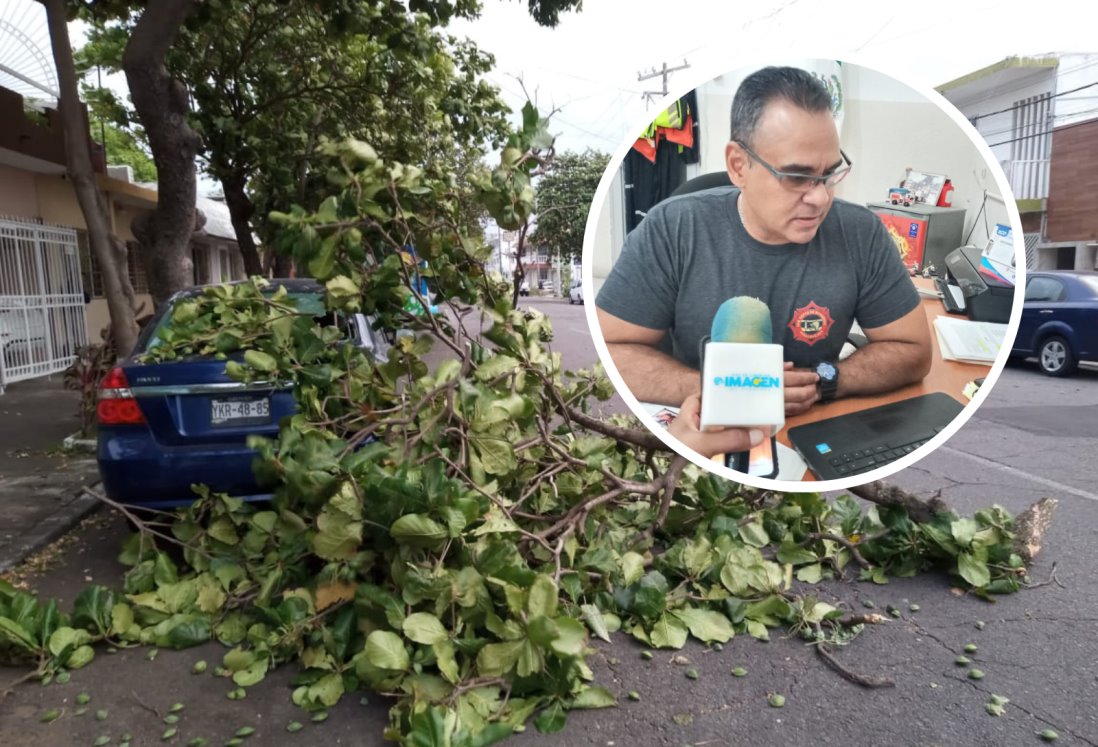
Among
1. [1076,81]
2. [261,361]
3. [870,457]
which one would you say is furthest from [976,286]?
[1076,81]

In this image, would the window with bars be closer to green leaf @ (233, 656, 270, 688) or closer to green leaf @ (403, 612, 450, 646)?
green leaf @ (233, 656, 270, 688)

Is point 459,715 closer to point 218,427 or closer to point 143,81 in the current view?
point 218,427

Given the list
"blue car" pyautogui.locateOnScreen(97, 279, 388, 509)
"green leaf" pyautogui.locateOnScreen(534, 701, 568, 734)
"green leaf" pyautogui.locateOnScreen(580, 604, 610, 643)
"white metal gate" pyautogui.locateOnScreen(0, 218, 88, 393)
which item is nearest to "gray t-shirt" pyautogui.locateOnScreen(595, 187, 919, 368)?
"green leaf" pyautogui.locateOnScreen(580, 604, 610, 643)

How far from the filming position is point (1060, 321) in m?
11.6

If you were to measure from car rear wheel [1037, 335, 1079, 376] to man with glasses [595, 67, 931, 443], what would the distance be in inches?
445

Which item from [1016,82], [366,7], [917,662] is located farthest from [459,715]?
[1016,82]

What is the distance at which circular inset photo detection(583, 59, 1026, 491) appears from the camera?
7.24 feet

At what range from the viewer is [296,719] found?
292cm

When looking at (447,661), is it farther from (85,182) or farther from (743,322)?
(85,182)

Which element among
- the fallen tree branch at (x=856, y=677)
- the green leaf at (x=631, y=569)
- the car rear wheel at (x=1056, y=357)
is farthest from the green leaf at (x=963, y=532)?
the car rear wheel at (x=1056, y=357)

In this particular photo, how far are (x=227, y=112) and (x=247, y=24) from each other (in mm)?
1376

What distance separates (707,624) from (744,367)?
162cm

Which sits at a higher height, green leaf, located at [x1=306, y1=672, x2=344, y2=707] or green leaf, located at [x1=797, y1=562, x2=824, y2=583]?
green leaf, located at [x1=797, y1=562, x2=824, y2=583]

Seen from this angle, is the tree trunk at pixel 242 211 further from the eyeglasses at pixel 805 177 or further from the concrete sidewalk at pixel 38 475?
the eyeglasses at pixel 805 177
